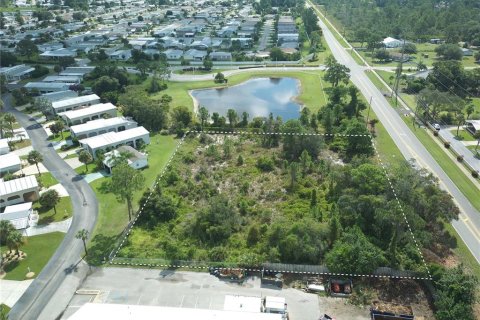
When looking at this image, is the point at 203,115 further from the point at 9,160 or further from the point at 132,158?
the point at 9,160

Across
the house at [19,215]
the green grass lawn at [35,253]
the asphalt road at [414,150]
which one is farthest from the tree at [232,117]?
the green grass lawn at [35,253]

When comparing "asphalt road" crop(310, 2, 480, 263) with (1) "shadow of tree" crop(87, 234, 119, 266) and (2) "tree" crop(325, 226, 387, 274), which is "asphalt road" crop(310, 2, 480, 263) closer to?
(2) "tree" crop(325, 226, 387, 274)

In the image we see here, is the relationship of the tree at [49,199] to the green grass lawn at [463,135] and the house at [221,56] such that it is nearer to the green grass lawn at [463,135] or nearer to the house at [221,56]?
the green grass lawn at [463,135]

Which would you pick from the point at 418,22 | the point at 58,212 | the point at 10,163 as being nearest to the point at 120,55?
the point at 10,163

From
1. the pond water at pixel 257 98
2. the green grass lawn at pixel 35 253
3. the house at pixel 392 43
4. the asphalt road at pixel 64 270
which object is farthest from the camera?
the house at pixel 392 43

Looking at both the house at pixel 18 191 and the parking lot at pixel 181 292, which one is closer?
the parking lot at pixel 181 292

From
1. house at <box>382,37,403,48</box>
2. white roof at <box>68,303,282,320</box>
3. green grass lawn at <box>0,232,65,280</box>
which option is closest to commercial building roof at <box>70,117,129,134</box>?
green grass lawn at <box>0,232,65,280</box>
